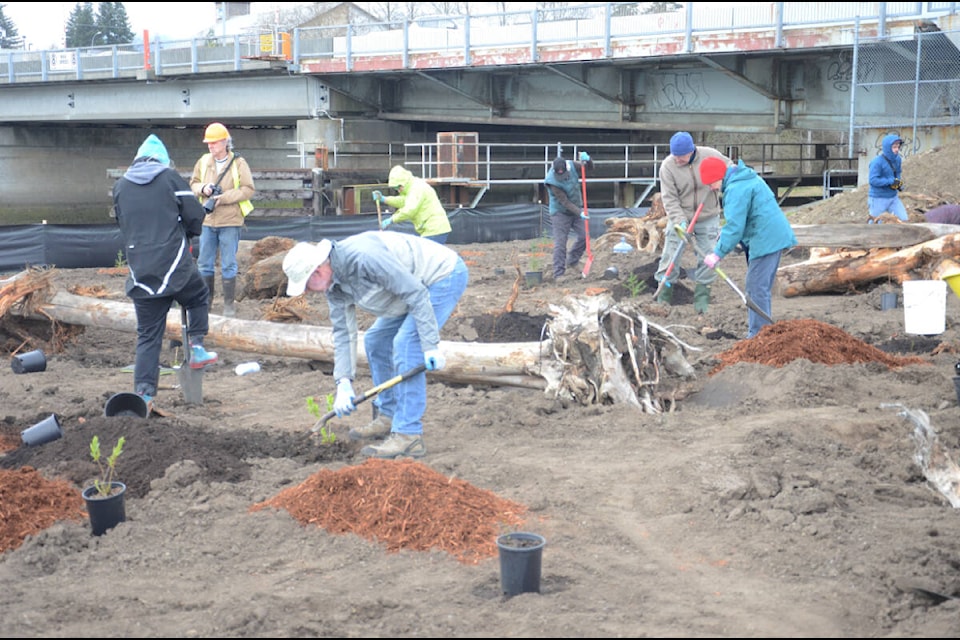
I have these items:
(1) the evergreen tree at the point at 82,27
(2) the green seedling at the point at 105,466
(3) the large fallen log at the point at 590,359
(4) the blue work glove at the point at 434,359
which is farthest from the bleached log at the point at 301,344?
(1) the evergreen tree at the point at 82,27

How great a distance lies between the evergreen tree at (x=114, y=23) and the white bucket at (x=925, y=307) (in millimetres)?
59246

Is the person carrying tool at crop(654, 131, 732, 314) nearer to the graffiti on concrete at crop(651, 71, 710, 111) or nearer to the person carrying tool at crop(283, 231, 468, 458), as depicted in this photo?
the person carrying tool at crop(283, 231, 468, 458)

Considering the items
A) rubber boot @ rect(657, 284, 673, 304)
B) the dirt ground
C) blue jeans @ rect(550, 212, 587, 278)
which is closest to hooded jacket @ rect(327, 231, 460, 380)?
the dirt ground

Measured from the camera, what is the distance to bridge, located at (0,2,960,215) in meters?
20.0

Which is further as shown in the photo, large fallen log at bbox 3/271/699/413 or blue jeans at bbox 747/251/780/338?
blue jeans at bbox 747/251/780/338

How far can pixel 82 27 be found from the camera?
204 feet

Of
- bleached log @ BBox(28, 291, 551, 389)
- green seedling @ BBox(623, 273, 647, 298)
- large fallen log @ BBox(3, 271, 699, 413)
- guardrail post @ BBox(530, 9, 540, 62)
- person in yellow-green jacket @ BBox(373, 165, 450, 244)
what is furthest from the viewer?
guardrail post @ BBox(530, 9, 540, 62)

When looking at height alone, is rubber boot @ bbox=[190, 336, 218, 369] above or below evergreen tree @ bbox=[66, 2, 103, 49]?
below

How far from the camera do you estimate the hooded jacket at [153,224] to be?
7172 mm

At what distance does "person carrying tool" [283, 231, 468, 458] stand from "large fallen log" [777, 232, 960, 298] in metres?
6.98

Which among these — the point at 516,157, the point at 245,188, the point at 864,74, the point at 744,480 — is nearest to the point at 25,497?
the point at 744,480

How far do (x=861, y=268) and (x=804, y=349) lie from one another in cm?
474

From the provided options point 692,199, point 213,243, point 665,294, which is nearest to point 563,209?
point 665,294

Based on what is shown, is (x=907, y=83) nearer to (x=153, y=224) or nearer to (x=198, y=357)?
(x=198, y=357)
